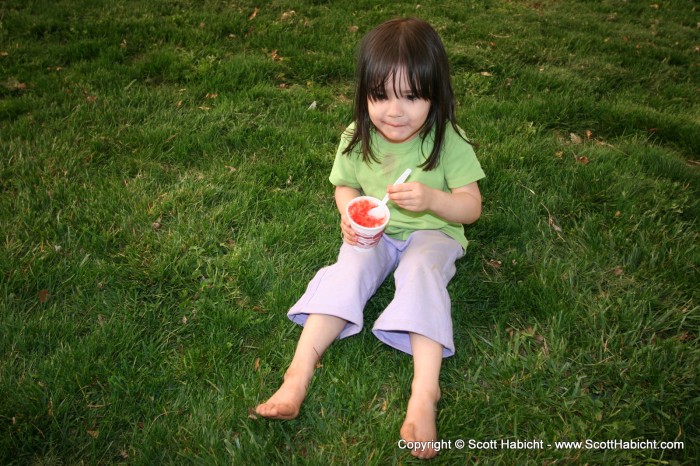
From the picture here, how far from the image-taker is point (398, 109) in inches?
91.7

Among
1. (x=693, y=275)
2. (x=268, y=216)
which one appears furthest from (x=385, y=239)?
(x=693, y=275)

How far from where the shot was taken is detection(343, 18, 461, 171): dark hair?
89.3 inches

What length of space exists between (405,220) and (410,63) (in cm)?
84

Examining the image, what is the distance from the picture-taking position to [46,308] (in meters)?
2.59

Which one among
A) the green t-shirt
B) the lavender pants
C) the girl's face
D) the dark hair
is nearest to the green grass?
the lavender pants

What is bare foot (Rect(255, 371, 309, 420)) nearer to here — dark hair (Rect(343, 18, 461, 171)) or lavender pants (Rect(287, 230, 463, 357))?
lavender pants (Rect(287, 230, 463, 357))

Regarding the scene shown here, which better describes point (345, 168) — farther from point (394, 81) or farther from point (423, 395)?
point (423, 395)

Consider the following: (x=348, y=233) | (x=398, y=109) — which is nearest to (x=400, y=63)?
(x=398, y=109)

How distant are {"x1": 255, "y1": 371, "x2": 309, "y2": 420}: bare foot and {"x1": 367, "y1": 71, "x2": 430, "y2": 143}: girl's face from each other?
4.08ft

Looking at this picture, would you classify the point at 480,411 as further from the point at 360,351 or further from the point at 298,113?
the point at 298,113

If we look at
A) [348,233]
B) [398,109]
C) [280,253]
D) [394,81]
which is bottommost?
[280,253]

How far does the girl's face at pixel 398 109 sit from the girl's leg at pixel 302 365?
3.17 ft

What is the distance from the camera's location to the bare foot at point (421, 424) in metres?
2.00

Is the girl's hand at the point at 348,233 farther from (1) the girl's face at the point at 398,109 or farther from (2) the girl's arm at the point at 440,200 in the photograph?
(1) the girl's face at the point at 398,109
